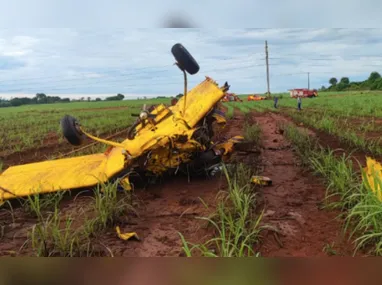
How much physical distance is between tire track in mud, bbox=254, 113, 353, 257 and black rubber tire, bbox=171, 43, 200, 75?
1253 millimetres

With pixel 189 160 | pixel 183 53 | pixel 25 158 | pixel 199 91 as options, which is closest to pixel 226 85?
pixel 199 91

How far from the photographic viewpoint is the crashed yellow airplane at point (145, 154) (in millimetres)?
3449

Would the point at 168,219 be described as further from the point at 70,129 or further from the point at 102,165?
the point at 70,129

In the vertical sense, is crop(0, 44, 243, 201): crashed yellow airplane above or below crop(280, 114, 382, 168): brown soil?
above

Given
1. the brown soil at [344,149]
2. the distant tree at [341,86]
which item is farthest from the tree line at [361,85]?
the brown soil at [344,149]

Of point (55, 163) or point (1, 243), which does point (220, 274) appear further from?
point (55, 163)

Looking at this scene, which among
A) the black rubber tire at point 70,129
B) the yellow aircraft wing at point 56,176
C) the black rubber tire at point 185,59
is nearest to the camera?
the black rubber tire at point 185,59

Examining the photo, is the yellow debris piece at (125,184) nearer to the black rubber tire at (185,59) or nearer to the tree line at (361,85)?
the black rubber tire at (185,59)

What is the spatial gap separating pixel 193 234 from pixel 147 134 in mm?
1220

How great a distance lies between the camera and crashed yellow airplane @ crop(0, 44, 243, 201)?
3.45 m

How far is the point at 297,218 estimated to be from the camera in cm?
288

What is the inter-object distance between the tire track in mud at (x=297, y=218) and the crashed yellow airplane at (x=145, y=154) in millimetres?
839

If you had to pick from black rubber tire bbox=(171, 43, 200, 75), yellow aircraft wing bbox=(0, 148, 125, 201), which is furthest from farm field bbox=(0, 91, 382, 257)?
black rubber tire bbox=(171, 43, 200, 75)

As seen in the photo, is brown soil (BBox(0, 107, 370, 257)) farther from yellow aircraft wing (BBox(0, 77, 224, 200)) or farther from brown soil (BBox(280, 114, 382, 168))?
brown soil (BBox(280, 114, 382, 168))
